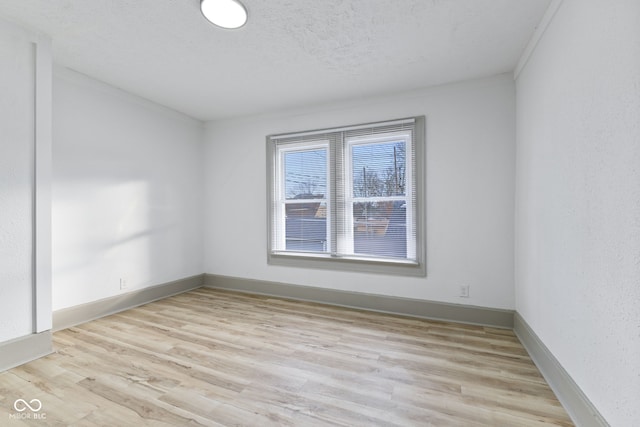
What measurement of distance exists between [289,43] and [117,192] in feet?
8.42

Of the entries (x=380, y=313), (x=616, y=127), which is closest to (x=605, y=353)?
(x=616, y=127)

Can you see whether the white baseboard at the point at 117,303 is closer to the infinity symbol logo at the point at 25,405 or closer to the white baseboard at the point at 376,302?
the white baseboard at the point at 376,302

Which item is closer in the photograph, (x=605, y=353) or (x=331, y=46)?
(x=605, y=353)

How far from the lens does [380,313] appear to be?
3213 mm

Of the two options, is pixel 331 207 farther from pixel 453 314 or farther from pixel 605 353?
pixel 605 353

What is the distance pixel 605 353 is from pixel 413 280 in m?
1.84

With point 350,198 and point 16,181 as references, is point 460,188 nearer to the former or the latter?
point 350,198

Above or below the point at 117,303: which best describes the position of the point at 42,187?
above

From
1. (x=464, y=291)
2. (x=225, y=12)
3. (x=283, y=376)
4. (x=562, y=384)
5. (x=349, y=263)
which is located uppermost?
(x=225, y=12)

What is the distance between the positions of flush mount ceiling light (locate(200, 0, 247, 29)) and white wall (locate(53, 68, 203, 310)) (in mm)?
1913

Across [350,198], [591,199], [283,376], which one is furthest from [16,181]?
[591,199]

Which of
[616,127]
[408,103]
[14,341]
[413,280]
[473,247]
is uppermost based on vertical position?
[408,103]

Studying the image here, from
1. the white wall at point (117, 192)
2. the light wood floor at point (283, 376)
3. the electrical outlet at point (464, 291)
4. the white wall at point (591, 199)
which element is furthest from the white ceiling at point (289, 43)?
the light wood floor at point (283, 376)

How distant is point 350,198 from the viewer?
3.50 metres
